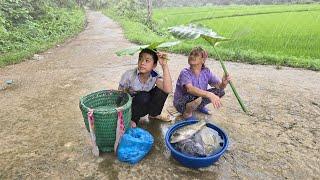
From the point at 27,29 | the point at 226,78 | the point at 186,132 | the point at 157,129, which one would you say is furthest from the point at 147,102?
the point at 27,29

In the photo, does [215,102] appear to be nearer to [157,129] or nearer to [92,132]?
[157,129]

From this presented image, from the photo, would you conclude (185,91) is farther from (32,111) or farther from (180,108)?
(32,111)

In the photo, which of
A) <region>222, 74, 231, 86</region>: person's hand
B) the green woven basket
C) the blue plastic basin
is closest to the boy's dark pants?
the green woven basket

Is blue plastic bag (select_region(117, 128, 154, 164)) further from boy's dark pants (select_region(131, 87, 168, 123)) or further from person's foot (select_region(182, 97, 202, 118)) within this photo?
person's foot (select_region(182, 97, 202, 118))

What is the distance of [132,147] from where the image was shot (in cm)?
282

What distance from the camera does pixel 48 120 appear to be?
3.75 meters

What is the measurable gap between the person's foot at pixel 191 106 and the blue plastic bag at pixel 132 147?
0.77 meters

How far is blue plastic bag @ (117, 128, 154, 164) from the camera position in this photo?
2.78 m

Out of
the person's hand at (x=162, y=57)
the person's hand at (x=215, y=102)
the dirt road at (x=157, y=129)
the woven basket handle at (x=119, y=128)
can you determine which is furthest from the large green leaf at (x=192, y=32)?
the dirt road at (x=157, y=129)

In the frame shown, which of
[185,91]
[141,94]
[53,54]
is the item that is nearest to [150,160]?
[141,94]

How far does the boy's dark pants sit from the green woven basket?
0.18m

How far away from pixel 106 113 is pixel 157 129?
0.95m

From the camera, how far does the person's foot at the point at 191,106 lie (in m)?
3.41

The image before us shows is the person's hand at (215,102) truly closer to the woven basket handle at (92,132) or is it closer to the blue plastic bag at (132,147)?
the blue plastic bag at (132,147)
